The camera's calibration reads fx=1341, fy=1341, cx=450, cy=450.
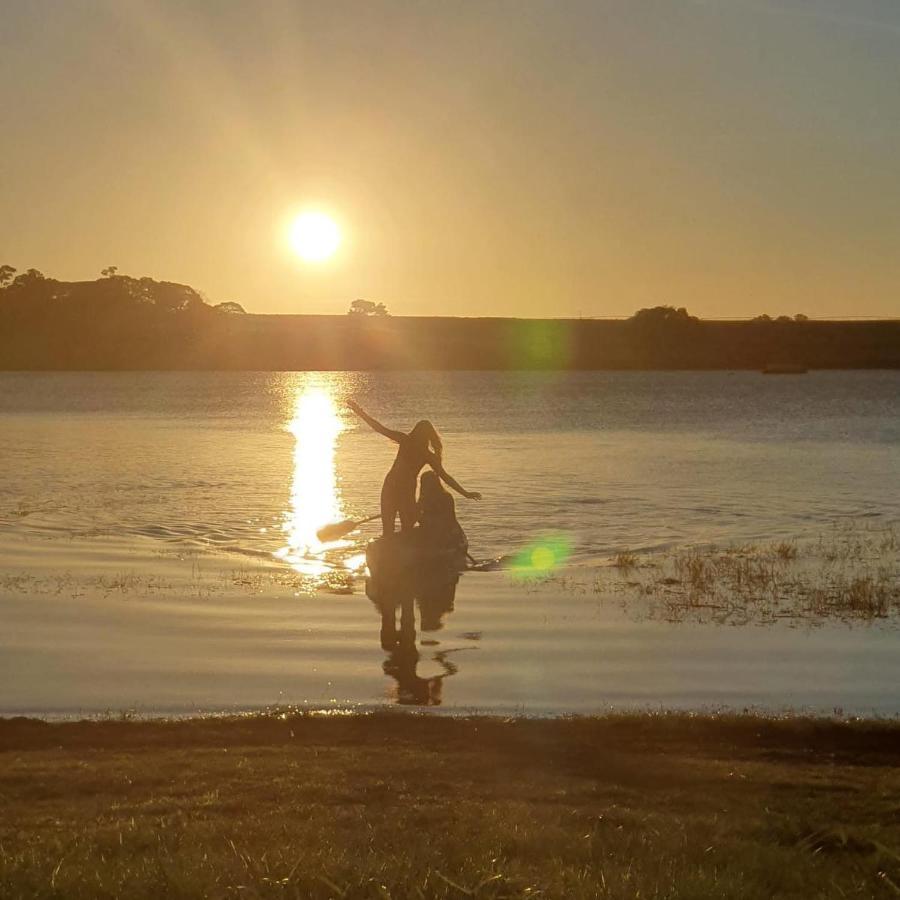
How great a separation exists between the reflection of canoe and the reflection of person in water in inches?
18.5

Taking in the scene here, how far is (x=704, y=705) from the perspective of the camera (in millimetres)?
10234

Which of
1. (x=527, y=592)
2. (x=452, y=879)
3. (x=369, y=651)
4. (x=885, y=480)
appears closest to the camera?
(x=452, y=879)

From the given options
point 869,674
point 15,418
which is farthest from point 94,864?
point 15,418

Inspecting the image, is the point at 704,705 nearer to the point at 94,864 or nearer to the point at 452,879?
the point at 452,879

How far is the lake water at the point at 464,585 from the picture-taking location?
35.7 feet

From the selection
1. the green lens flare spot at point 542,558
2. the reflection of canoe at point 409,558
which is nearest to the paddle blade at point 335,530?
the reflection of canoe at point 409,558

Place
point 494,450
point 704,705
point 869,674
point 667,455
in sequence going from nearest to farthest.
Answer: point 704,705
point 869,674
point 667,455
point 494,450

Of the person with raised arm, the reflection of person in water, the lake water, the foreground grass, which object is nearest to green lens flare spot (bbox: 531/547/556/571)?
the lake water

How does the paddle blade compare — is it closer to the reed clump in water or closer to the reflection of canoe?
the reflection of canoe

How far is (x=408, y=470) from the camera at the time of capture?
57.1 feet

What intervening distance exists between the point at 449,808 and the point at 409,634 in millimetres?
6220

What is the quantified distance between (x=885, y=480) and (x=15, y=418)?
44454mm

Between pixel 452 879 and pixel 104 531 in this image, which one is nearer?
pixel 452 879

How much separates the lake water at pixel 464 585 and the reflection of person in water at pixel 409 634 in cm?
4
